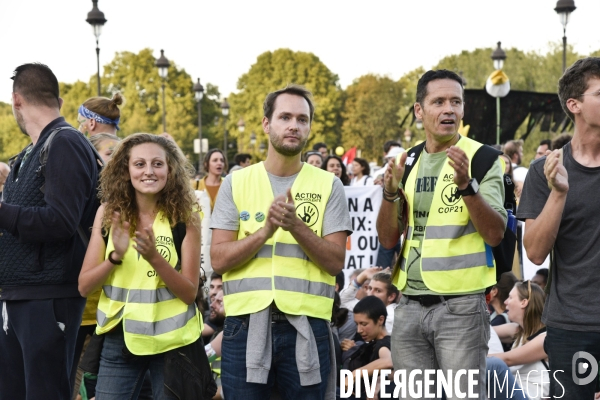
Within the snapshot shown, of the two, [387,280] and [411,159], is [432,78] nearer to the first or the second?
[411,159]

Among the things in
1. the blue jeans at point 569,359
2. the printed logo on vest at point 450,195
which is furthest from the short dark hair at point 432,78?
the blue jeans at point 569,359

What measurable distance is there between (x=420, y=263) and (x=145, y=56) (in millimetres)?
71128

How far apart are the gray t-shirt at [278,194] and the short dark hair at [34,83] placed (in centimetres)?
131

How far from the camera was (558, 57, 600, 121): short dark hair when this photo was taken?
410cm

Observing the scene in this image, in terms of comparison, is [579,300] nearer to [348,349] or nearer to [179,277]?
[179,277]

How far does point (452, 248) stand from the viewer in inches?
→ 181

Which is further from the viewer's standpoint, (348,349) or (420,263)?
(348,349)

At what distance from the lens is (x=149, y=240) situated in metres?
4.43

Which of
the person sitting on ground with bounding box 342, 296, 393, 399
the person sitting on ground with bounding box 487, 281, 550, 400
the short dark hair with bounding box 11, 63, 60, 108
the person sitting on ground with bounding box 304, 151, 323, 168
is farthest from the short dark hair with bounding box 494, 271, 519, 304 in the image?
the short dark hair with bounding box 11, 63, 60, 108

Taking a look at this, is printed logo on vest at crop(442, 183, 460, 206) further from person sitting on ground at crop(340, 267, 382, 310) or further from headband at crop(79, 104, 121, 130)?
person sitting on ground at crop(340, 267, 382, 310)

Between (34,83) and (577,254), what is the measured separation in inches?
129

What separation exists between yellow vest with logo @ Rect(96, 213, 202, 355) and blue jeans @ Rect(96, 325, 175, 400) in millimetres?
71

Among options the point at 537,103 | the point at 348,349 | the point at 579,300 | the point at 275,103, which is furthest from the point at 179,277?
the point at 537,103

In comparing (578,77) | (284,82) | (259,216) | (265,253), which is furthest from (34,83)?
(284,82)
